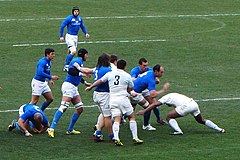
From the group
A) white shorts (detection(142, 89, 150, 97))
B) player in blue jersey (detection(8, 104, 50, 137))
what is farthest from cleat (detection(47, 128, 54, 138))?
white shorts (detection(142, 89, 150, 97))

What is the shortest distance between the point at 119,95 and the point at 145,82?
162cm

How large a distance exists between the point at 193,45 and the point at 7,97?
10.4m

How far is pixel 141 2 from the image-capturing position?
135ft

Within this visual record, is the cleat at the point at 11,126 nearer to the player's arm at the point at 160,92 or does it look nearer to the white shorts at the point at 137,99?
the white shorts at the point at 137,99

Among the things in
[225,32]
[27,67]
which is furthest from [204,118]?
[225,32]

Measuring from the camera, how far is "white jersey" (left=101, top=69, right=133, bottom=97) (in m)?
19.1

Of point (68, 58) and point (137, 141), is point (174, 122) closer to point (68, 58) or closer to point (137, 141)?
point (137, 141)

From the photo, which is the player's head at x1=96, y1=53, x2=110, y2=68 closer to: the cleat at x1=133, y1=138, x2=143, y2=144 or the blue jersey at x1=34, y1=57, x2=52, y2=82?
the blue jersey at x1=34, y1=57, x2=52, y2=82

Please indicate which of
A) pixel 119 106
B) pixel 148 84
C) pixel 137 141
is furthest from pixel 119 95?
pixel 148 84

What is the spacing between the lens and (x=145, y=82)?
20.6 metres

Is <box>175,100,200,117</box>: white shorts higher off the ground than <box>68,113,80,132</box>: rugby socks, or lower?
higher

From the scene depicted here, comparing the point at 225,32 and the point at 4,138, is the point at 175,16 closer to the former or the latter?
the point at 225,32

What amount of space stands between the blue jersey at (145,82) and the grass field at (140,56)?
44.8 inches

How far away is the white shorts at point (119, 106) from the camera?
1912 centimetres
